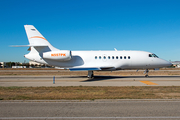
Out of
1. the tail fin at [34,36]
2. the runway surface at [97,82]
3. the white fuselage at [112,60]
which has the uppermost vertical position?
the tail fin at [34,36]

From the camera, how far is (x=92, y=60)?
2414 cm

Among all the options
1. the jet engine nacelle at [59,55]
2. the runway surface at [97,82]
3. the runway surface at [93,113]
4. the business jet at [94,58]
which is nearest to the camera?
the runway surface at [93,113]

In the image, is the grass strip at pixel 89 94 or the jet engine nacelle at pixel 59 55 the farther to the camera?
the jet engine nacelle at pixel 59 55

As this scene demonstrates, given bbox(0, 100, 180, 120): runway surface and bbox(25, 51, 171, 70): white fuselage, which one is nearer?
bbox(0, 100, 180, 120): runway surface

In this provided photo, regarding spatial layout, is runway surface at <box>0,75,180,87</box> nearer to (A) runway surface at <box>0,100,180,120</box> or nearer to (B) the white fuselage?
(B) the white fuselage

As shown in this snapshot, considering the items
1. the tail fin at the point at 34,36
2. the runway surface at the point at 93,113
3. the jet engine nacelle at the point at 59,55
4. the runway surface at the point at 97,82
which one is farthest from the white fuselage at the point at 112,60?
the runway surface at the point at 93,113

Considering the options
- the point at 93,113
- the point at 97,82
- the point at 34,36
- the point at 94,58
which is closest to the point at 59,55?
the point at 34,36

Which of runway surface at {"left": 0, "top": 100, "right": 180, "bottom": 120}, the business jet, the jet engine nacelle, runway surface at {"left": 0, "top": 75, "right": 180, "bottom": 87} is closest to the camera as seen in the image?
runway surface at {"left": 0, "top": 100, "right": 180, "bottom": 120}

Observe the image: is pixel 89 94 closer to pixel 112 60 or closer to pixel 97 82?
pixel 97 82

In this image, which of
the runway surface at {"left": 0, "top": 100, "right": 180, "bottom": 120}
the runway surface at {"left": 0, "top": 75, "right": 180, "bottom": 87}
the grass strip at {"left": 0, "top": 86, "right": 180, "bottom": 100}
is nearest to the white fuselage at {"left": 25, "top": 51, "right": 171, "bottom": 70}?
the runway surface at {"left": 0, "top": 75, "right": 180, "bottom": 87}

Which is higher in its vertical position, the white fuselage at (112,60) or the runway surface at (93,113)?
the white fuselage at (112,60)

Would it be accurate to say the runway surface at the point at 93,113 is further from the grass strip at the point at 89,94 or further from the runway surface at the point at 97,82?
the runway surface at the point at 97,82

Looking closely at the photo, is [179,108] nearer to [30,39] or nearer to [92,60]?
[92,60]

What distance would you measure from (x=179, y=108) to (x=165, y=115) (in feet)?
4.63
